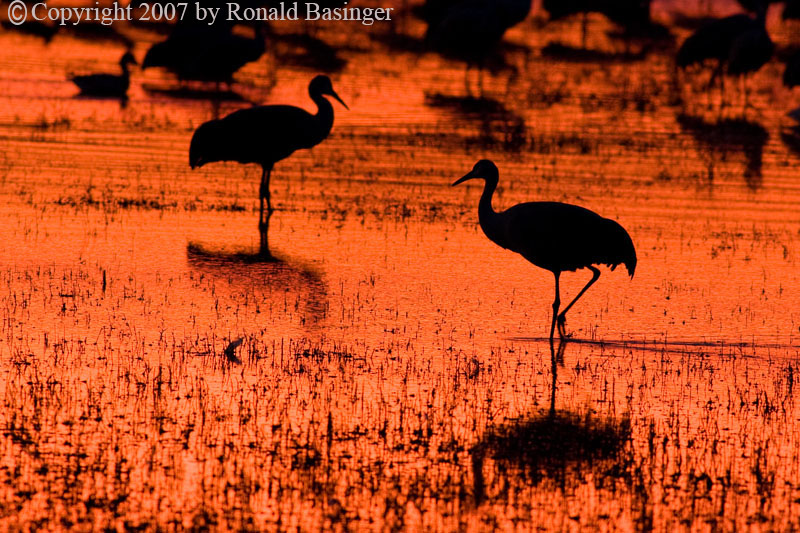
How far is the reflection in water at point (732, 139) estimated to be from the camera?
2184 centimetres

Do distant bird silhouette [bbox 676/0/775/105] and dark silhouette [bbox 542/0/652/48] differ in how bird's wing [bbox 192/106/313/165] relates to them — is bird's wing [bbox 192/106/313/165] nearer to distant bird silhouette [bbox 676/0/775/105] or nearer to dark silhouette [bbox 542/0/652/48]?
distant bird silhouette [bbox 676/0/775/105]

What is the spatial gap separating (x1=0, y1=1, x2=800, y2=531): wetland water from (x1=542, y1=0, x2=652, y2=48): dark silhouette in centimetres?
1847

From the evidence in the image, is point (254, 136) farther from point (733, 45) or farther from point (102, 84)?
point (733, 45)

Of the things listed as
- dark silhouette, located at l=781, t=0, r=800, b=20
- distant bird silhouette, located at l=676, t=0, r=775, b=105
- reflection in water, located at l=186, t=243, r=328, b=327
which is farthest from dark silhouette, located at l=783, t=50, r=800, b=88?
dark silhouette, located at l=781, t=0, r=800, b=20

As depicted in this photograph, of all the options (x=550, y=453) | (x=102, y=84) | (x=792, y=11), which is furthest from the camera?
(x=792, y=11)

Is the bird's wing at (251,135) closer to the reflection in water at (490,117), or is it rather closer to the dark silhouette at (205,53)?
the reflection in water at (490,117)

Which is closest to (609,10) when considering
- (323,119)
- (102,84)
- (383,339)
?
(102,84)

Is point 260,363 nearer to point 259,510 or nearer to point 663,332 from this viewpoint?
point 259,510

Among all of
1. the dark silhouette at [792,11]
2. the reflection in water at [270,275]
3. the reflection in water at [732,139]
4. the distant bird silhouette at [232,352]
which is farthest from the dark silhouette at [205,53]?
the dark silhouette at [792,11]

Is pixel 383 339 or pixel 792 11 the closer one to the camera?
pixel 383 339

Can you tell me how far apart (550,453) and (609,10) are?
36857 millimetres

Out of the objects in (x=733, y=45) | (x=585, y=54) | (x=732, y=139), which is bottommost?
(x=732, y=139)

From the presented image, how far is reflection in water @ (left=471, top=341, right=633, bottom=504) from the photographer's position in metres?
8.47

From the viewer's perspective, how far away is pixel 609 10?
44.3 m
